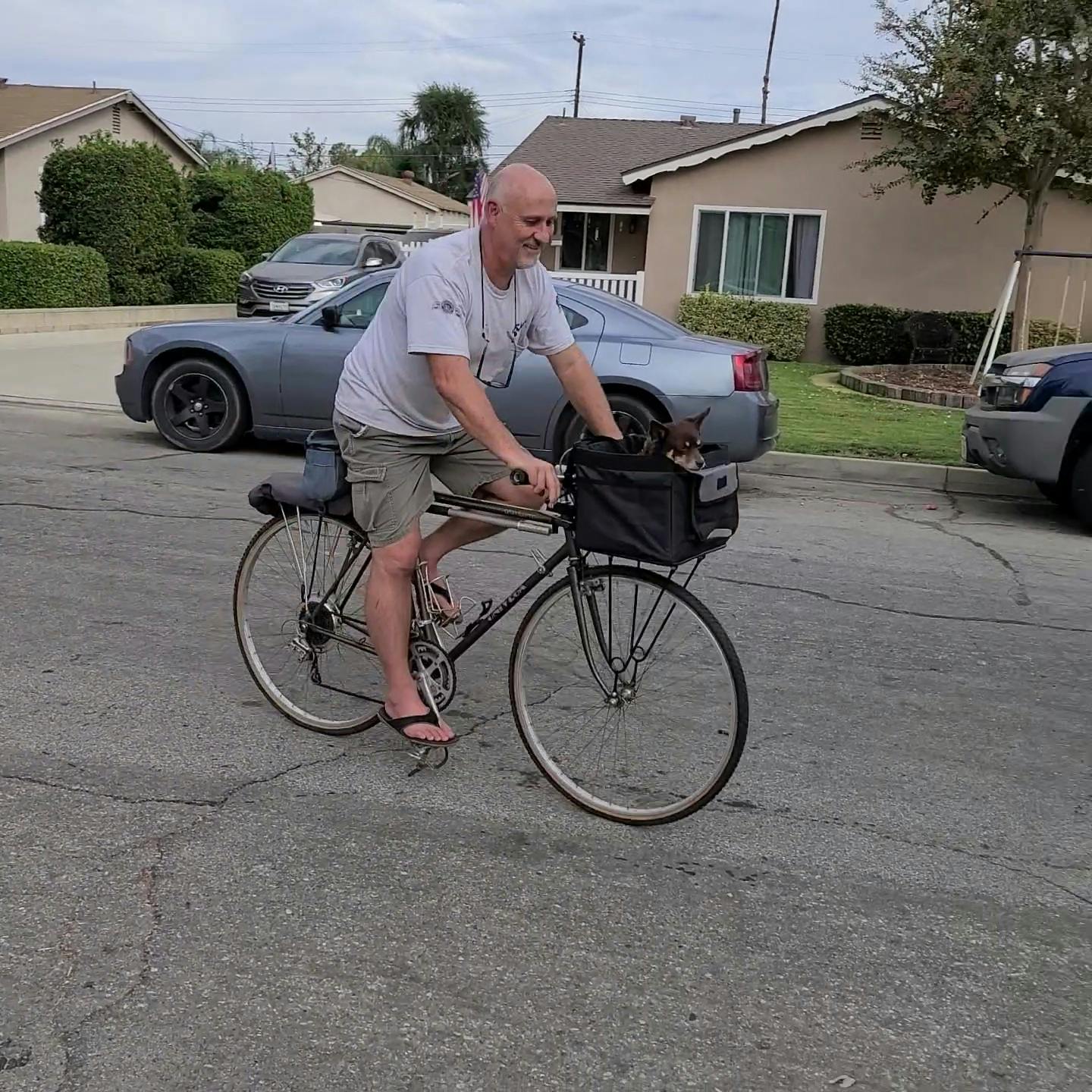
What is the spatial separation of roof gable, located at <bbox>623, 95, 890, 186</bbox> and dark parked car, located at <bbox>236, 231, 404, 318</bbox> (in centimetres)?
496

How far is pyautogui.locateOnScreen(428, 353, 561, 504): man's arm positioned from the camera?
127 inches

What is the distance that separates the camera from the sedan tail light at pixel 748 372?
8766 mm

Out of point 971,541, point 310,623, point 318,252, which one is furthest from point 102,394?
point 310,623

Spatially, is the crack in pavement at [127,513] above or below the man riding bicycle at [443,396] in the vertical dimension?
below

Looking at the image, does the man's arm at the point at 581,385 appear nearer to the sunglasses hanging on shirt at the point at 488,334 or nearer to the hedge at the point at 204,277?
the sunglasses hanging on shirt at the point at 488,334

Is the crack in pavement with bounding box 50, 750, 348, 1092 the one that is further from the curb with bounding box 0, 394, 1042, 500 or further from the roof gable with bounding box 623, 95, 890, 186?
the roof gable with bounding box 623, 95, 890, 186

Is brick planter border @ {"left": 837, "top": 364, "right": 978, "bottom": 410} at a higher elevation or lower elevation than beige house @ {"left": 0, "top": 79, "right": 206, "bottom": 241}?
lower

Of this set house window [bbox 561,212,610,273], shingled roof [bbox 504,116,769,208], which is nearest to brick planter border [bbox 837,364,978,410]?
shingled roof [bbox 504,116,769,208]

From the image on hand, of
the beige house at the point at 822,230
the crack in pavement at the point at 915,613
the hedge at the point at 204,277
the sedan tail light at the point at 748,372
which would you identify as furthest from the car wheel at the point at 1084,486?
the hedge at the point at 204,277

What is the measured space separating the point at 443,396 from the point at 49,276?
18344 millimetres

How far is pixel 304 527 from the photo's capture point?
400 cm

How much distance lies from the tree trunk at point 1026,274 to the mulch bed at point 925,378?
34.9 inches

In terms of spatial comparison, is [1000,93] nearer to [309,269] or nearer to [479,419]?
[309,269]

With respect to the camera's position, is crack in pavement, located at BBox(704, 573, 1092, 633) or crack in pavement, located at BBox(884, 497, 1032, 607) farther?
crack in pavement, located at BBox(884, 497, 1032, 607)
